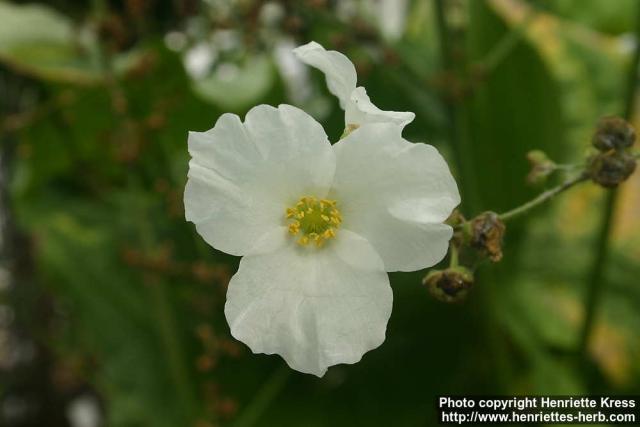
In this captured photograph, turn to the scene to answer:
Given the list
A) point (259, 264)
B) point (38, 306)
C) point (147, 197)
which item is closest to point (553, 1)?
point (147, 197)

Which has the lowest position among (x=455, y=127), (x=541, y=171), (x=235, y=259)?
(x=235, y=259)

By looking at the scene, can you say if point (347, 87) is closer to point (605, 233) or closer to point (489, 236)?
point (489, 236)

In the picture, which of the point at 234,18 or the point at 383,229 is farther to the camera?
the point at 234,18

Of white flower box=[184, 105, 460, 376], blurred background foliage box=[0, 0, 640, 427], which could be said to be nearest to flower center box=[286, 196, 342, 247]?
white flower box=[184, 105, 460, 376]

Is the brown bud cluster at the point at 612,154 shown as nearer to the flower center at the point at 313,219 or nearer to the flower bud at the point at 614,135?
the flower bud at the point at 614,135

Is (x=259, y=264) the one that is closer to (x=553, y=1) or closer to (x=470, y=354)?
(x=470, y=354)

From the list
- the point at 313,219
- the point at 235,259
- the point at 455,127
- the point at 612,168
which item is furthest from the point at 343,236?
the point at 235,259
